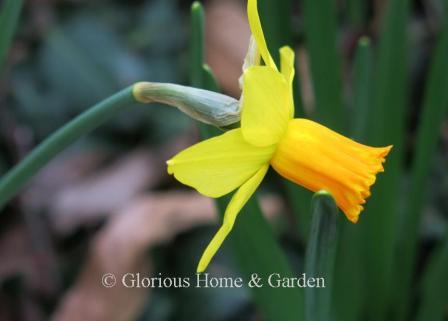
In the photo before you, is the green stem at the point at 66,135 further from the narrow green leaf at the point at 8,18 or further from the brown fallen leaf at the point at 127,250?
the brown fallen leaf at the point at 127,250

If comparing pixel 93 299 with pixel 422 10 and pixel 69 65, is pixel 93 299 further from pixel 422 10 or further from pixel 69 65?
pixel 422 10

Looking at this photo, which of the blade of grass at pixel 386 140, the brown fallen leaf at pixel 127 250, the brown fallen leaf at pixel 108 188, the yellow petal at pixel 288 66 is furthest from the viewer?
the brown fallen leaf at pixel 108 188

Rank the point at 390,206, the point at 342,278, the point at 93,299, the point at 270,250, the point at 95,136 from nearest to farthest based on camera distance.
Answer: the point at 270,250 → the point at 342,278 → the point at 390,206 → the point at 93,299 → the point at 95,136

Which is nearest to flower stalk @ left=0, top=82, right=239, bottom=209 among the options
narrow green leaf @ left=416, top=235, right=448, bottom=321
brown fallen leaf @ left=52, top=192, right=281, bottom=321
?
narrow green leaf @ left=416, top=235, right=448, bottom=321

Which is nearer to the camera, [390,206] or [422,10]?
[390,206]

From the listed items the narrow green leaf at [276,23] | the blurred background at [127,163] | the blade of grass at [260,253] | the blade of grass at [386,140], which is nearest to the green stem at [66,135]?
the blade of grass at [260,253]

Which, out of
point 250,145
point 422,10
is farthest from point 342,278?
point 422,10
